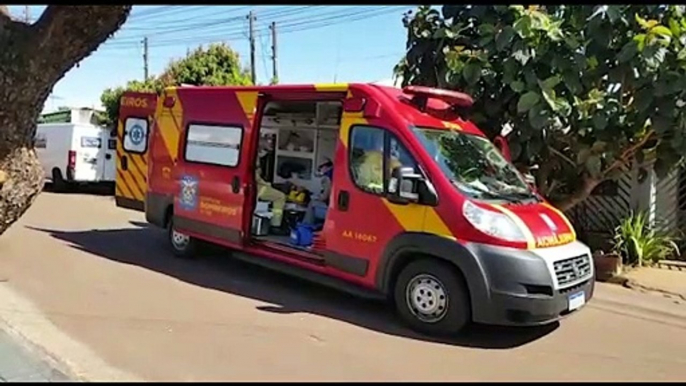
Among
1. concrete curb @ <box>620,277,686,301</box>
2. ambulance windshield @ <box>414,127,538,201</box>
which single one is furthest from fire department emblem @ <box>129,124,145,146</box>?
concrete curb @ <box>620,277,686,301</box>

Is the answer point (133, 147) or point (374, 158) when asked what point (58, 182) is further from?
point (374, 158)

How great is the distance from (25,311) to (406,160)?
3.94 m

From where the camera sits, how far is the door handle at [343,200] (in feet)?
22.3

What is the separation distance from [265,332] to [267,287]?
1751 millimetres

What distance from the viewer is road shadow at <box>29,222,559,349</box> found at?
6.19 m

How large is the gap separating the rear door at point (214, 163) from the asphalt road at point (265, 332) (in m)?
0.63

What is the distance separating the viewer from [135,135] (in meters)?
11.3

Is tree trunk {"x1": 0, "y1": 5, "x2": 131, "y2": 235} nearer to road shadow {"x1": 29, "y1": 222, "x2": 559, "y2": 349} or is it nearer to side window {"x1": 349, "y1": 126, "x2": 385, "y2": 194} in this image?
side window {"x1": 349, "y1": 126, "x2": 385, "y2": 194}

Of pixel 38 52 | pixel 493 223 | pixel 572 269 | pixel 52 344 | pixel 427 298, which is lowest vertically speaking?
pixel 52 344

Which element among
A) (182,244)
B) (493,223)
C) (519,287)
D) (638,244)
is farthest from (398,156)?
(638,244)

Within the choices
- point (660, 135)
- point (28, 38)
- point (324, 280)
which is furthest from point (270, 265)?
point (660, 135)

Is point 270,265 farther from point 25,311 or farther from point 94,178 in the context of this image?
point 94,178

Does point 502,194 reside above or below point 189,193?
above

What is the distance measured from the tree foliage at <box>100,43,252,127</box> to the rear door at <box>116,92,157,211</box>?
9.24m
